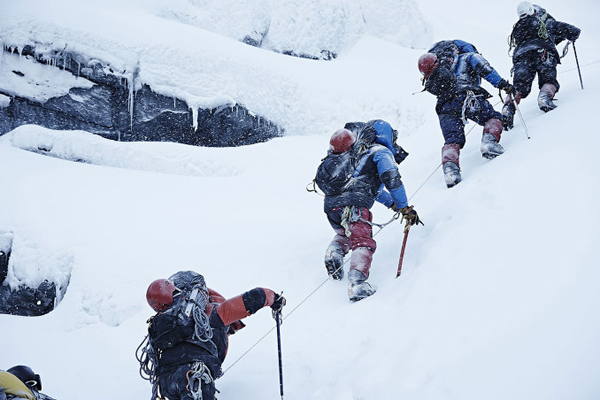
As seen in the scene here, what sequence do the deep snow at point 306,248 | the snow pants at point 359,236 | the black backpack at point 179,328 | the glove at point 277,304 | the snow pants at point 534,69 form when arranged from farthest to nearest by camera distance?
1. the snow pants at point 534,69
2. the snow pants at point 359,236
3. the glove at point 277,304
4. the black backpack at point 179,328
5. the deep snow at point 306,248

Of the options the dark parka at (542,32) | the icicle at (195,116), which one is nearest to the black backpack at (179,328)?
the dark parka at (542,32)

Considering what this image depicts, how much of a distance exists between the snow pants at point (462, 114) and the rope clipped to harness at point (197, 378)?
351 cm

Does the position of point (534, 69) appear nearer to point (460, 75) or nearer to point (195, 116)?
point (460, 75)

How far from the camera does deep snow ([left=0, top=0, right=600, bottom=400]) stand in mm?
2232

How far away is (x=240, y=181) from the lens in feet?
26.7

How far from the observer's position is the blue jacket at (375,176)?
3641 millimetres

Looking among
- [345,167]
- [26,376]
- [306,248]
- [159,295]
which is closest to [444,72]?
[345,167]

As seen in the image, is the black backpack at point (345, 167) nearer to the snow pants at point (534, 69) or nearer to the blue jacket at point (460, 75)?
the blue jacket at point (460, 75)

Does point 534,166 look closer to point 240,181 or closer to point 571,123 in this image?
point 571,123

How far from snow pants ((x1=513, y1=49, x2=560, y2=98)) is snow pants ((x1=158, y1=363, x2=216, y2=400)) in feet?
16.4

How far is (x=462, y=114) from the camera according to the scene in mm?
4652

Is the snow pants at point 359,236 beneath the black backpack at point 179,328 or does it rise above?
above

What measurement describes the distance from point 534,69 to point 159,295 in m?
5.21

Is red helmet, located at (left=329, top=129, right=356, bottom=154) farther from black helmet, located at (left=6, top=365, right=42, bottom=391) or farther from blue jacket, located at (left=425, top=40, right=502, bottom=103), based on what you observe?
black helmet, located at (left=6, top=365, right=42, bottom=391)
